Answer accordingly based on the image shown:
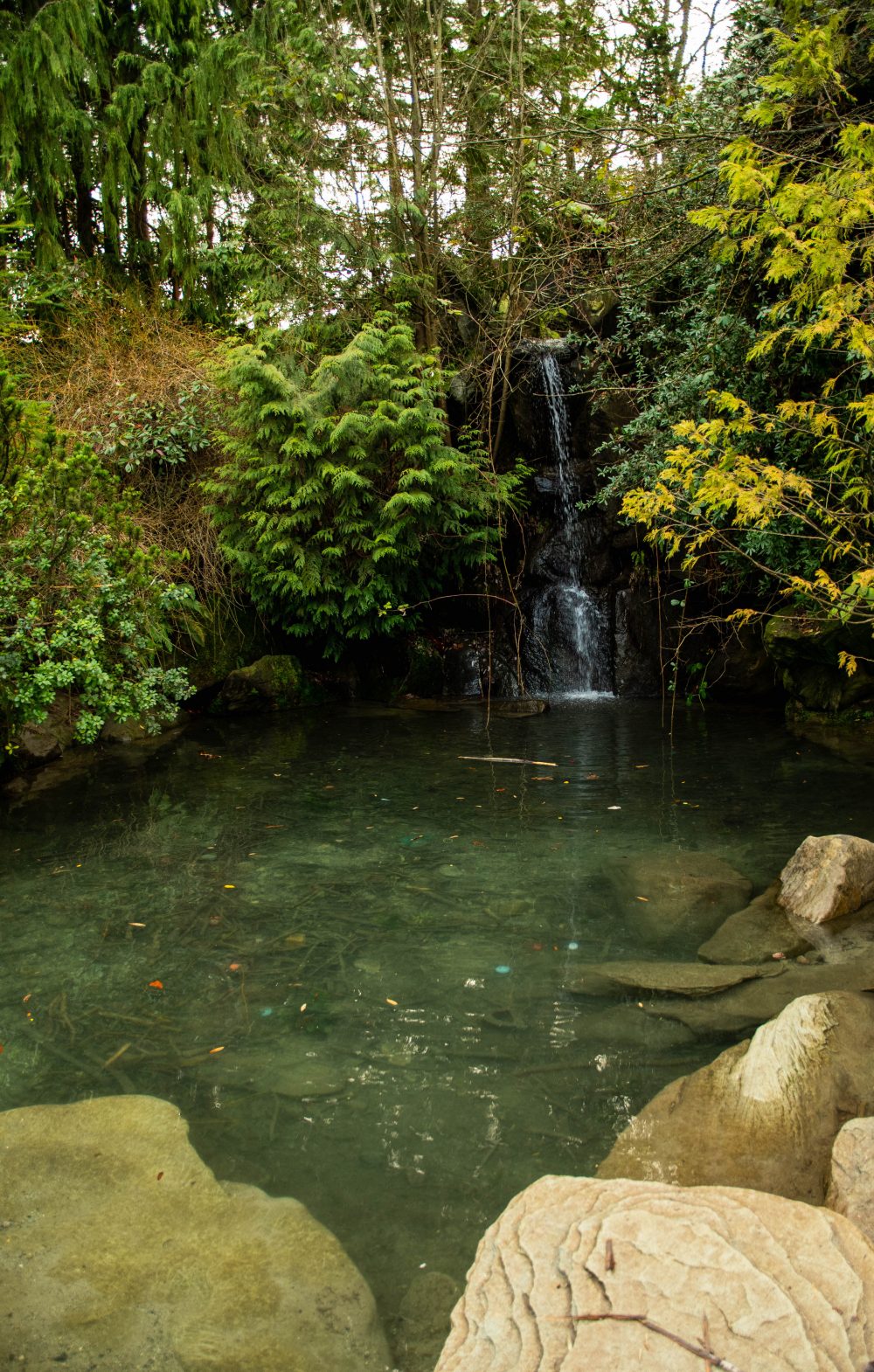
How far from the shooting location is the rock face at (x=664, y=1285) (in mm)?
1591

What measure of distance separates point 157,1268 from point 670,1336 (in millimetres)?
1451

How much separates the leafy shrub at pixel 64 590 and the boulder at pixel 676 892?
3.53 metres

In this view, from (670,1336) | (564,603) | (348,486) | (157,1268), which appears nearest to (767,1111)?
(670,1336)

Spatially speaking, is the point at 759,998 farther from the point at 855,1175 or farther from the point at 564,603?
the point at 564,603

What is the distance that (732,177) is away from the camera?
15.6 feet

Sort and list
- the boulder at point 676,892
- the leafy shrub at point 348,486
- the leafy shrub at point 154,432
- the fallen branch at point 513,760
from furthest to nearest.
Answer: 1. the leafy shrub at point 154,432
2. the leafy shrub at point 348,486
3. the fallen branch at point 513,760
4. the boulder at point 676,892

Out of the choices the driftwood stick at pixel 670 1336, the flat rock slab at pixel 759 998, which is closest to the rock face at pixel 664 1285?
the driftwood stick at pixel 670 1336

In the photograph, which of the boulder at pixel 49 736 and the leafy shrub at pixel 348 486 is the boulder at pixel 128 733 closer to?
the boulder at pixel 49 736

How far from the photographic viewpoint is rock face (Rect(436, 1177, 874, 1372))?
159 centimetres

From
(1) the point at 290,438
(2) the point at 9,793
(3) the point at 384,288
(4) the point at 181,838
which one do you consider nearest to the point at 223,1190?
(4) the point at 181,838

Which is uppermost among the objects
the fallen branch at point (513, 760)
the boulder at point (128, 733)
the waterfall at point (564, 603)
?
the waterfall at point (564, 603)

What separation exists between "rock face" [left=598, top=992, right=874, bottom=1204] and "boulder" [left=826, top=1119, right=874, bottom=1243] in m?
0.21

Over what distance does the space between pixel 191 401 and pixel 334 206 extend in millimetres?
3017

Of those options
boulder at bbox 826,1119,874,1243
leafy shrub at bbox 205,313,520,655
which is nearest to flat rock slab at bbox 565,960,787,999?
boulder at bbox 826,1119,874,1243
